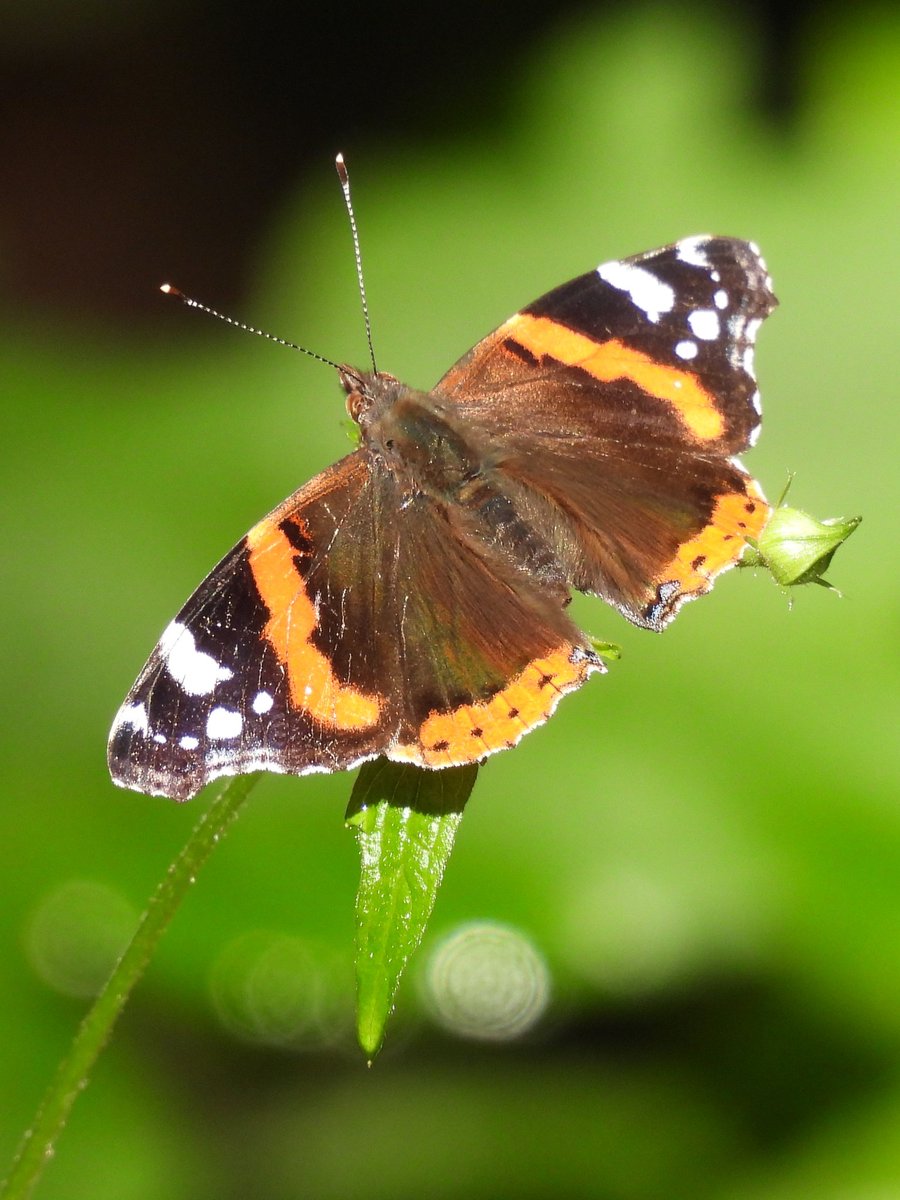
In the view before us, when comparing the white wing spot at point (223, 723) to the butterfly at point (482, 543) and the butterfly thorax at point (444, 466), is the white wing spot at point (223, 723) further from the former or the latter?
the butterfly thorax at point (444, 466)

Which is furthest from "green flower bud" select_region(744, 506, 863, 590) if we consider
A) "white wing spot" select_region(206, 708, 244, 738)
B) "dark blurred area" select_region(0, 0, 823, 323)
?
"dark blurred area" select_region(0, 0, 823, 323)

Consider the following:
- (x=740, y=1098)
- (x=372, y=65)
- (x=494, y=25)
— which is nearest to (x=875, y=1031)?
(x=740, y=1098)

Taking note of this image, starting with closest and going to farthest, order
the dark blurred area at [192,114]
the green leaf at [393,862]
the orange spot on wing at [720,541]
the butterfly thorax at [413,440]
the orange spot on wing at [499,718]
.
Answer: the green leaf at [393,862]
the orange spot on wing at [499,718]
the orange spot on wing at [720,541]
the butterfly thorax at [413,440]
the dark blurred area at [192,114]

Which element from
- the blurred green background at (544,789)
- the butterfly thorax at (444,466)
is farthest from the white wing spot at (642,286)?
the blurred green background at (544,789)

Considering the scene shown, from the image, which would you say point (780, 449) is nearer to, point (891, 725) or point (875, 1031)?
point (891, 725)

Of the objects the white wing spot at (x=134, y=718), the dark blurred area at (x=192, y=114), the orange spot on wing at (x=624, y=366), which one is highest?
the dark blurred area at (x=192, y=114)

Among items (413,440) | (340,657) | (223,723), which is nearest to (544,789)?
(413,440)
